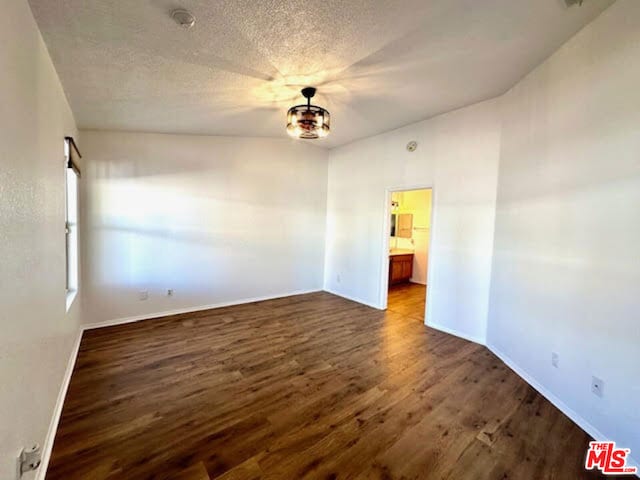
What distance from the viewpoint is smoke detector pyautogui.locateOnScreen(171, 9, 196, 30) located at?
164 cm

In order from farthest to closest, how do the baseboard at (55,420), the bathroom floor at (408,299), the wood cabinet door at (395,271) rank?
1. the wood cabinet door at (395,271)
2. the bathroom floor at (408,299)
3. the baseboard at (55,420)

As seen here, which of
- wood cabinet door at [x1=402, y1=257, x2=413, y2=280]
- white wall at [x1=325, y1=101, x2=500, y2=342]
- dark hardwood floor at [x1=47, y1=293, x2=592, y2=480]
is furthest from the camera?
wood cabinet door at [x1=402, y1=257, x2=413, y2=280]


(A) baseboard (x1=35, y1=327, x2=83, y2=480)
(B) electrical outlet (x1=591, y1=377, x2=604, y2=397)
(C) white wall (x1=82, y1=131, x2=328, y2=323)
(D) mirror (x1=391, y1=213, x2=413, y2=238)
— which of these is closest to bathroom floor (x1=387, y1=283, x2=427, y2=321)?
(D) mirror (x1=391, y1=213, x2=413, y2=238)

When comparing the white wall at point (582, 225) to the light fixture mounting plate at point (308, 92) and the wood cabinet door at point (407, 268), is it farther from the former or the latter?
the wood cabinet door at point (407, 268)

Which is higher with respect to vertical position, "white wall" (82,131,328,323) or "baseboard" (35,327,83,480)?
"white wall" (82,131,328,323)

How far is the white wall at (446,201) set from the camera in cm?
339

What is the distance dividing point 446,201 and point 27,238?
13.0 ft

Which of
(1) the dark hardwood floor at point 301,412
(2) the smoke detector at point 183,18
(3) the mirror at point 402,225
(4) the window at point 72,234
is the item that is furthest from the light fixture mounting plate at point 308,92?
(3) the mirror at point 402,225

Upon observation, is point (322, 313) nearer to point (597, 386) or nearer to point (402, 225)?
point (597, 386)

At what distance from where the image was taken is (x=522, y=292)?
2785 millimetres

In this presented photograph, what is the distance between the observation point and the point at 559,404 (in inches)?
89.0

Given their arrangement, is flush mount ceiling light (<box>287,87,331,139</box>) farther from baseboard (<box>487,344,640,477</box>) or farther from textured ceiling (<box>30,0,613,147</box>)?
baseboard (<box>487,344,640,477</box>)

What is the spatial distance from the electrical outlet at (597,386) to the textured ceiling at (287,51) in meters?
2.52

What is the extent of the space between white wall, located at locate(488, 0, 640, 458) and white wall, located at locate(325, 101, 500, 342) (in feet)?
1.29
